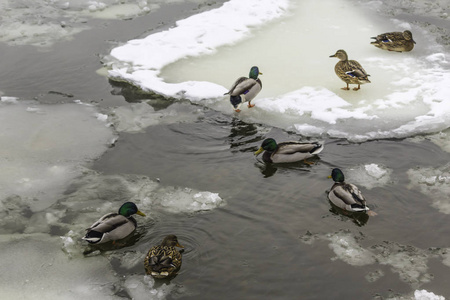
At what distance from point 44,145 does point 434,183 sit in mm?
5621

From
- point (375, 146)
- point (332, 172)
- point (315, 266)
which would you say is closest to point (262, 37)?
point (375, 146)

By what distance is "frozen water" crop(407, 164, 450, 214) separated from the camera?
22.6 feet

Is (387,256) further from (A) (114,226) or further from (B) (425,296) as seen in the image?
(A) (114,226)

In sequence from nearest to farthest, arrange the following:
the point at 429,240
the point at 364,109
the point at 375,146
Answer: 1. the point at 429,240
2. the point at 375,146
3. the point at 364,109

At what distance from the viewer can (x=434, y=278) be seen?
18.8ft

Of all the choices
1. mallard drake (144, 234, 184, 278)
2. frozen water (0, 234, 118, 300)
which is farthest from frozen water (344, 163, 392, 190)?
frozen water (0, 234, 118, 300)

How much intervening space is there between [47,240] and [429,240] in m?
4.39

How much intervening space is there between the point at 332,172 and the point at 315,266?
1.70 m

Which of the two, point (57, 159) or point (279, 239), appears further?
point (57, 159)

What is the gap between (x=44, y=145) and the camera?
27.3 feet

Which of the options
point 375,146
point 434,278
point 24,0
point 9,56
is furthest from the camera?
point 24,0

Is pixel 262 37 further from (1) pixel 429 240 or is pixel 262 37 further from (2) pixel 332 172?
(1) pixel 429 240

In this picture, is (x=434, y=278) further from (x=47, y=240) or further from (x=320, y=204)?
(x=47, y=240)

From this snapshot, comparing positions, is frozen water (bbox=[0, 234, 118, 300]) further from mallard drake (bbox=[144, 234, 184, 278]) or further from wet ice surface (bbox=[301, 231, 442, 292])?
wet ice surface (bbox=[301, 231, 442, 292])
